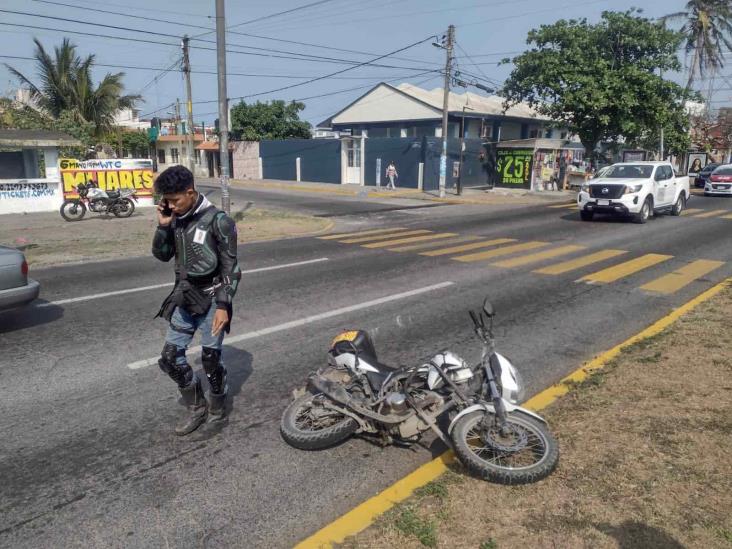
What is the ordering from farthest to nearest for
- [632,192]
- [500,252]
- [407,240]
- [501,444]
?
[632,192] < [407,240] < [500,252] < [501,444]

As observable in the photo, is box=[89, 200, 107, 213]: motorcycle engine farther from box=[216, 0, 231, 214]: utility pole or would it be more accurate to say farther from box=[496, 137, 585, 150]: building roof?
box=[496, 137, 585, 150]: building roof

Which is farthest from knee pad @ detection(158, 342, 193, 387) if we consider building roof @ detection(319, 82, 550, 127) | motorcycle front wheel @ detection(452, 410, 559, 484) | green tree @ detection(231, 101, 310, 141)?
green tree @ detection(231, 101, 310, 141)

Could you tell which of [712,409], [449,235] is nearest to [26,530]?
[712,409]

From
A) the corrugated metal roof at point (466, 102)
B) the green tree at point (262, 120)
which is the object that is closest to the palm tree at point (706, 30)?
the corrugated metal roof at point (466, 102)

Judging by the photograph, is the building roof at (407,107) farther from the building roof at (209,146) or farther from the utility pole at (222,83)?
the utility pole at (222,83)

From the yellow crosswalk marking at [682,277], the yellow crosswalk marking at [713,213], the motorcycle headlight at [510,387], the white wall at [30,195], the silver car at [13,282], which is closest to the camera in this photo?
the motorcycle headlight at [510,387]

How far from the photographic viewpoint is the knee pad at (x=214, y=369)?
3.89 metres

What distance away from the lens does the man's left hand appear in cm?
367

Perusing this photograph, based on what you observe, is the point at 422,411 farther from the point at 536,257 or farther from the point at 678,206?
the point at 678,206

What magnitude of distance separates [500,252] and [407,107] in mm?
30480

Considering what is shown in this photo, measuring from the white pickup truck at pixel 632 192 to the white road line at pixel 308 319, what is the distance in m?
9.93

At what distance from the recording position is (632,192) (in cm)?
1628

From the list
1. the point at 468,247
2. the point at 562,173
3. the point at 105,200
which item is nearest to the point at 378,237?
the point at 468,247

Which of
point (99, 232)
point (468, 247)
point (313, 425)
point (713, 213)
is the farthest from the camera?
point (713, 213)
